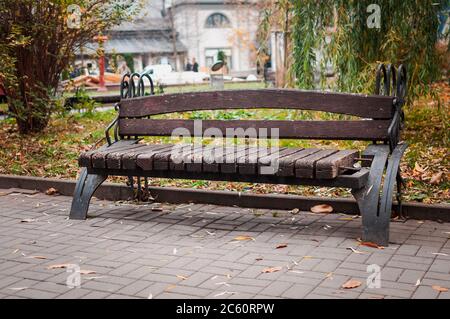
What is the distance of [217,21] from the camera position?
6338cm

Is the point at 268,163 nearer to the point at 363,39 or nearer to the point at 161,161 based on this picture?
the point at 161,161

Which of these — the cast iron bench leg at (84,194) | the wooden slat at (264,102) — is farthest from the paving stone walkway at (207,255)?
the wooden slat at (264,102)

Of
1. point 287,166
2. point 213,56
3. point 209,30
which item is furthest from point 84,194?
point 209,30

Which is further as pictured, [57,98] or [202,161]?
[57,98]

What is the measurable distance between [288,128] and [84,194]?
1910 millimetres

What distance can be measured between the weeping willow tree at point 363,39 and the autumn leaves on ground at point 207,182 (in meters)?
0.59

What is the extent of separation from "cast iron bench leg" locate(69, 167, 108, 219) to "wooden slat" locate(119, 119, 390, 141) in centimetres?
62

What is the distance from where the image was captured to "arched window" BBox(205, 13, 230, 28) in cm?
6300

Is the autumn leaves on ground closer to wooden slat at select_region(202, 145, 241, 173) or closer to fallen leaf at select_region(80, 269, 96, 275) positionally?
wooden slat at select_region(202, 145, 241, 173)

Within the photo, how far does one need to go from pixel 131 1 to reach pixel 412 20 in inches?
181

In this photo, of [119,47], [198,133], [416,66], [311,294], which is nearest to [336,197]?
[198,133]

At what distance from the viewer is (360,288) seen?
397cm
